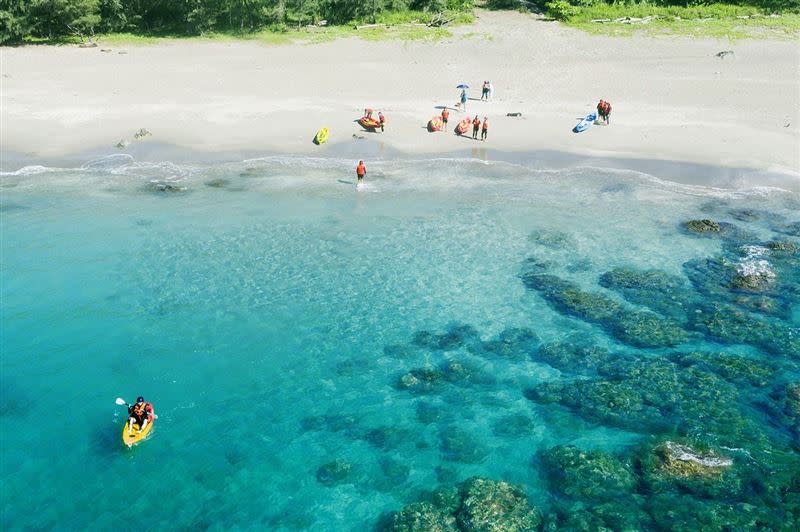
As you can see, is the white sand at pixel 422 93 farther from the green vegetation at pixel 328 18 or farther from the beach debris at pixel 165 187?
the beach debris at pixel 165 187

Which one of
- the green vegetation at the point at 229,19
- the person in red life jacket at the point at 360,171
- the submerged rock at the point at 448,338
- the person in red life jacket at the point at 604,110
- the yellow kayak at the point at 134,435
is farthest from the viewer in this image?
the green vegetation at the point at 229,19

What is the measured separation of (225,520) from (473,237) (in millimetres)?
20865

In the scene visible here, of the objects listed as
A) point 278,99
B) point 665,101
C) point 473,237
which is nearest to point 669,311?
point 473,237

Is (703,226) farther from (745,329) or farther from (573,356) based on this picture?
(573,356)

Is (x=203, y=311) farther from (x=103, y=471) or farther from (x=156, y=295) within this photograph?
(x=103, y=471)

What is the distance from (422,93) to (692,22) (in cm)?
2822

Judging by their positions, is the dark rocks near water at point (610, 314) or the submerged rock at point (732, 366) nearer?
the submerged rock at point (732, 366)

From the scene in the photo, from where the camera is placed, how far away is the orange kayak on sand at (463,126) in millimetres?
46656

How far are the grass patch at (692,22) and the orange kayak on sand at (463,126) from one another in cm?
2149

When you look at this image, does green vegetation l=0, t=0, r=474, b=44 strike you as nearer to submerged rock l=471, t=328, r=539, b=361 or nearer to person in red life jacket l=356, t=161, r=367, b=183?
person in red life jacket l=356, t=161, r=367, b=183

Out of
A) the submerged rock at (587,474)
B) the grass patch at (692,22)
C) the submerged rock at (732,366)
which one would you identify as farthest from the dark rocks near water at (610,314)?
the grass patch at (692,22)

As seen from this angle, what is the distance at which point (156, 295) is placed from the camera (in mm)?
30156

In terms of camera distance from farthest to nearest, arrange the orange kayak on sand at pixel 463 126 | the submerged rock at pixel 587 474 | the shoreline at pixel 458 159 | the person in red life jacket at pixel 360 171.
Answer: the orange kayak on sand at pixel 463 126
the shoreline at pixel 458 159
the person in red life jacket at pixel 360 171
the submerged rock at pixel 587 474

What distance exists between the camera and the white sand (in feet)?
150
